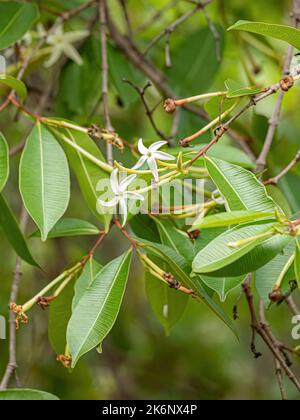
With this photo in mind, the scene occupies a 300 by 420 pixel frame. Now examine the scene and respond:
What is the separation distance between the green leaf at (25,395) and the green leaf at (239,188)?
0.37 metres

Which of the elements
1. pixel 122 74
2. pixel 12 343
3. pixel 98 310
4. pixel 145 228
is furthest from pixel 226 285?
pixel 122 74

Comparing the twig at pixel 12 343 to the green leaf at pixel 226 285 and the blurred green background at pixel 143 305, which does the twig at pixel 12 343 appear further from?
the blurred green background at pixel 143 305

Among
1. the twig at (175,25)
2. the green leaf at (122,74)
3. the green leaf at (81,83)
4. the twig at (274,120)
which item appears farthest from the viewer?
the green leaf at (81,83)

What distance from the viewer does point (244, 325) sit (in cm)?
296

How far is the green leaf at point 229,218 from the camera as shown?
2.50 ft

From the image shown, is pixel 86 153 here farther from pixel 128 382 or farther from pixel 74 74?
pixel 128 382

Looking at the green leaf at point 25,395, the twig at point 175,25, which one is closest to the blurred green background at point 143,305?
the twig at point 175,25

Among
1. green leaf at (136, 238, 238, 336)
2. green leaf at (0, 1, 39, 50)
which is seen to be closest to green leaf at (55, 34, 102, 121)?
green leaf at (0, 1, 39, 50)

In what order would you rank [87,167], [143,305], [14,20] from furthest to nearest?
[143,305] < [14,20] < [87,167]

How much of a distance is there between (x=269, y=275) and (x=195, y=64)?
997 mm

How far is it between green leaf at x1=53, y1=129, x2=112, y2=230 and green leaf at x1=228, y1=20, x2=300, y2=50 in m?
0.36

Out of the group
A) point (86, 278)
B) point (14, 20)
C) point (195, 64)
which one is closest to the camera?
point (86, 278)

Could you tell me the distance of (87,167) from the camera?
3.80 feet

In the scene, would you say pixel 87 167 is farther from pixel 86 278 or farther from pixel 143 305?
pixel 143 305
